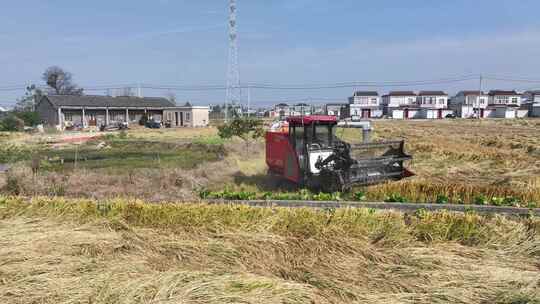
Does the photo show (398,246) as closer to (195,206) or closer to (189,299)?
(189,299)

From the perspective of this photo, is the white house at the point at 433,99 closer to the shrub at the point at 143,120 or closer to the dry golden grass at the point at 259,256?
the shrub at the point at 143,120

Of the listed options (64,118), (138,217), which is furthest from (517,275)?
(64,118)

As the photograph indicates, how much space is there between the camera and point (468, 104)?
106875 millimetres

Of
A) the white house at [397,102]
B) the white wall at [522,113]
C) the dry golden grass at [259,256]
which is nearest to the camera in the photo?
the dry golden grass at [259,256]

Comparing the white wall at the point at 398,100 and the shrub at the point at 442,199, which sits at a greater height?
the white wall at the point at 398,100

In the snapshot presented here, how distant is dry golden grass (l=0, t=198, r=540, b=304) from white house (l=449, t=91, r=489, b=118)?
96004 millimetres

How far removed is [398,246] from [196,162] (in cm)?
1082

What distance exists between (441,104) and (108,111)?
322 feet

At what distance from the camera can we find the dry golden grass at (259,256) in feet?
14.0

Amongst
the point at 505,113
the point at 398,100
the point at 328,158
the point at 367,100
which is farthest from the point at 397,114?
the point at 328,158

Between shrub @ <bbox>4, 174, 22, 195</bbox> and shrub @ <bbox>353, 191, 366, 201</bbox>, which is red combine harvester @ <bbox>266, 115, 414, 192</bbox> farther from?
shrub @ <bbox>4, 174, 22, 195</bbox>

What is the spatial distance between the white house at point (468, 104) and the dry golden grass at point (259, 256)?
96004 millimetres

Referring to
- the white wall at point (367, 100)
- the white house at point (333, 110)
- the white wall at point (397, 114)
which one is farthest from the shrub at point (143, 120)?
the white wall at point (367, 100)

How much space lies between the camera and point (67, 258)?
5.09m
